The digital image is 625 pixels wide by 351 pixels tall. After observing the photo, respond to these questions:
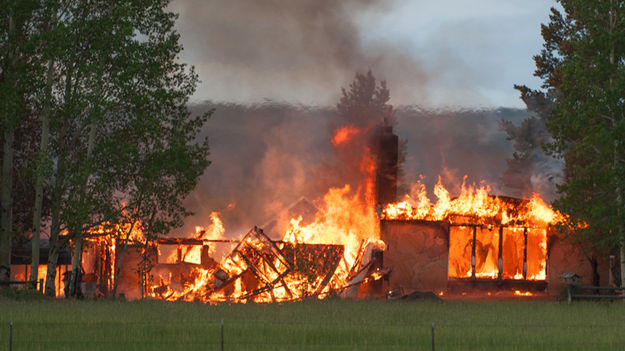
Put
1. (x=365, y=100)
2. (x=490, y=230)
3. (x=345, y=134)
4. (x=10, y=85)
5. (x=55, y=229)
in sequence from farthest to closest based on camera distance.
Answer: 1. (x=365, y=100)
2. (x=345, y=134)
3. (x=490, y=230)
4. (x=55, y=229)
5. (x=10, y=85)

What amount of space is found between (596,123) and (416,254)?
9.61 m

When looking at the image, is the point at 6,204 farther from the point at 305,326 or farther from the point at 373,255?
the point at 305,326

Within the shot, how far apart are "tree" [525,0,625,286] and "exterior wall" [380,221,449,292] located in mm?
5633

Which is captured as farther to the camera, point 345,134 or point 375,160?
point 345,134

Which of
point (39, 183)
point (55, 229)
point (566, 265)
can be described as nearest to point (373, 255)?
point (566, 265)

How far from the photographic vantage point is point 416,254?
36.0m

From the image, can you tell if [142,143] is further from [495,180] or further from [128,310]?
[495,180]

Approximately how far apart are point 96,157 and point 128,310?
909cm

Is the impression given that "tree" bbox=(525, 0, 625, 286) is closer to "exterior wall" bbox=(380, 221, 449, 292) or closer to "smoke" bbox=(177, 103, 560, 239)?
"exterior wall" bbox=(380, 221, 449, 292)

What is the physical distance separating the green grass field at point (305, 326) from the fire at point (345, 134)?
18310 millimetres

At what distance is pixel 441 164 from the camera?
119 meters

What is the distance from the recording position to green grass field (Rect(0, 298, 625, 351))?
18859mm

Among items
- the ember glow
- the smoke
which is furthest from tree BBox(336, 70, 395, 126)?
the ember glow

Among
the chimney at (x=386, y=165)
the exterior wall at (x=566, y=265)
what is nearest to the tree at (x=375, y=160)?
the chimney at (x=386, y=165)
